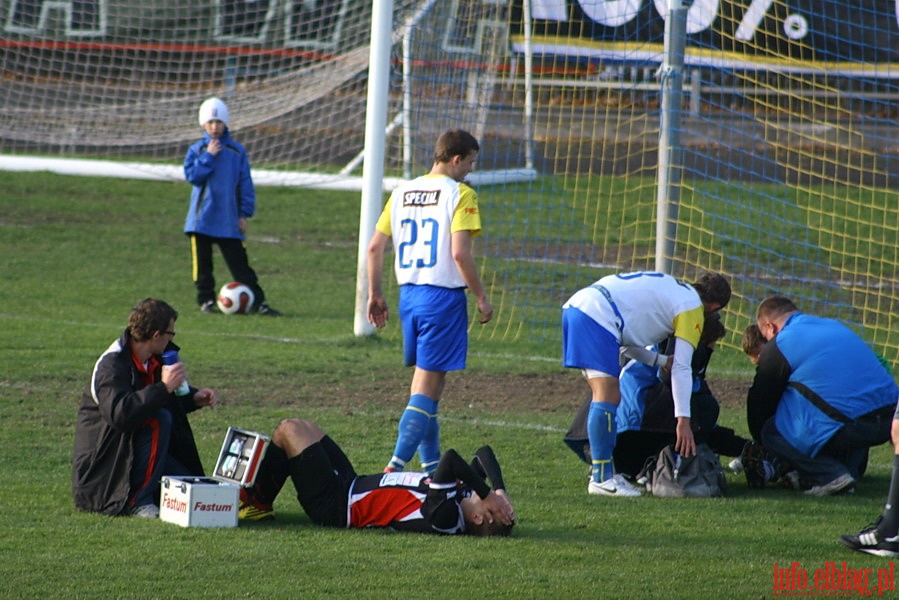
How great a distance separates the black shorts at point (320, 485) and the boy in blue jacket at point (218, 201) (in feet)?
21.5

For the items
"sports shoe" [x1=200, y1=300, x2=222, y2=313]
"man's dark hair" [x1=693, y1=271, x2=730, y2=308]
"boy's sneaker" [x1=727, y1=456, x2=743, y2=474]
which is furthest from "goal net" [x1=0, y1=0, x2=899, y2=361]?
"man's dark hair" [x1=693, y1=271, x2=730, y2=308]

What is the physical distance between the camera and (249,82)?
19125mm

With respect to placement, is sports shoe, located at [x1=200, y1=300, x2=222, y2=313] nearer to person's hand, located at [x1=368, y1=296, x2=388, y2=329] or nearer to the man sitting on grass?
person's hand, located at [x1=368, y1=296, x2=388, y2=329]

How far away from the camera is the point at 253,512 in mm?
5855

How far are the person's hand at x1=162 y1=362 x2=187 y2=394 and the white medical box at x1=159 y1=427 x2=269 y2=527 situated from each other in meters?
0.33

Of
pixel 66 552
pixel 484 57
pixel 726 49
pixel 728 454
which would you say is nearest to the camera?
pixel 66 552

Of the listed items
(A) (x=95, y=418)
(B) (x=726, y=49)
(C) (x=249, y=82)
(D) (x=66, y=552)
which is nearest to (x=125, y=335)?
(A) (x=95, y=418)

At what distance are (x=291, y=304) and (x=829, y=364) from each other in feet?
22.8

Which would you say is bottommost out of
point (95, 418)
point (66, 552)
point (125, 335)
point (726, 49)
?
point (66, 552)

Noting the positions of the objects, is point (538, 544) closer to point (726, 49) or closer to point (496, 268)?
point (726, 49)

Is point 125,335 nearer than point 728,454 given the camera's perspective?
Yes

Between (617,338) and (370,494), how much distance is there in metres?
1.63

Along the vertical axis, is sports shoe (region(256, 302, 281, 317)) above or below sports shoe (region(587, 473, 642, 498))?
above

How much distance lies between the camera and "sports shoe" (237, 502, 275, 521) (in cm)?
584
